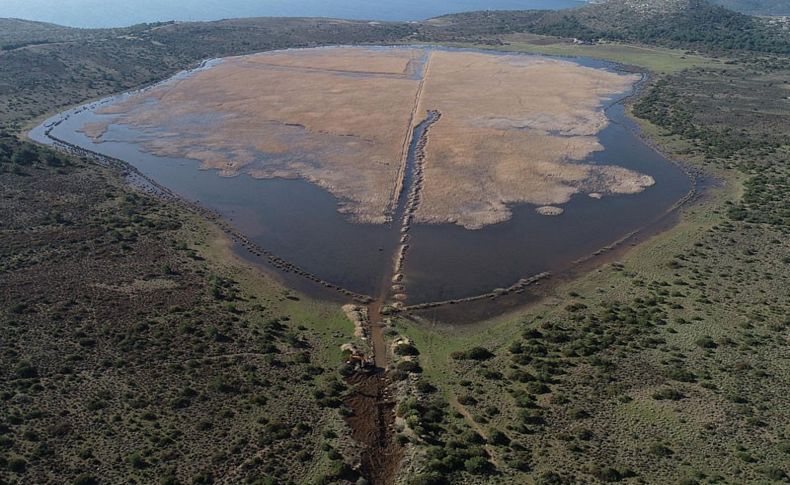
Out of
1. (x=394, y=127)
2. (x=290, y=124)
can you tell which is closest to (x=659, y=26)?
(x=394, y=127)

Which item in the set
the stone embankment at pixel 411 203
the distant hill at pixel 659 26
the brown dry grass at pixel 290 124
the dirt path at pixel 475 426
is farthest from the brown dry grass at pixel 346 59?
the dirt path at pixel 475 426

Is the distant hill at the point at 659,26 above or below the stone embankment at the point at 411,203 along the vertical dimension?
above

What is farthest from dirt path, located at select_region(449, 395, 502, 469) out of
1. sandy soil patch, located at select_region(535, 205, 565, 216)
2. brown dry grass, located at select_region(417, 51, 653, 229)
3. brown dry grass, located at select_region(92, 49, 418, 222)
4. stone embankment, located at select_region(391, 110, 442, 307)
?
sandy soil patch, located at select_region(535, 205, 565, 216)

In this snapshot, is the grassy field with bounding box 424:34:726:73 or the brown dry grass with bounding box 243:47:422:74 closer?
the brown dry grass with bounding box 243:47:422:74

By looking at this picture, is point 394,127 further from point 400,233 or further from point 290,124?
point 400,233

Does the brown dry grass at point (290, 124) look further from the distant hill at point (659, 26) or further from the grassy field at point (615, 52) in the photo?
the distant hill at point (659, 26)

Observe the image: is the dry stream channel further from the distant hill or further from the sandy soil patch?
the distant hill
